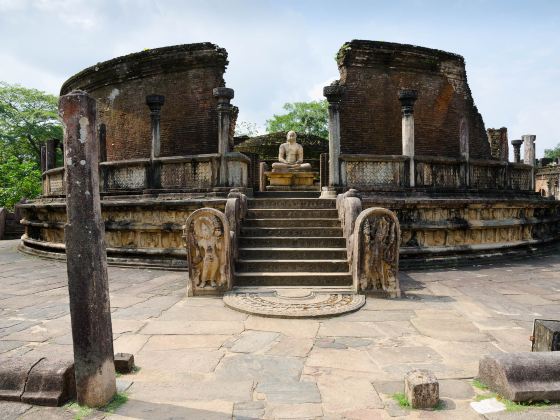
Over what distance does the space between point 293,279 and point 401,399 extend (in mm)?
3559

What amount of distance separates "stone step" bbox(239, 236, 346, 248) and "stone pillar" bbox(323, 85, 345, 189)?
2121 millimetres

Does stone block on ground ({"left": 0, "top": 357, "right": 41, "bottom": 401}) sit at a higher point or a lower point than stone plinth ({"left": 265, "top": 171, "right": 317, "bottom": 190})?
lower

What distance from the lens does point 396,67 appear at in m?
13.9

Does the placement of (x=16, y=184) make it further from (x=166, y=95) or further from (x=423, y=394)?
(x=423, y=394)

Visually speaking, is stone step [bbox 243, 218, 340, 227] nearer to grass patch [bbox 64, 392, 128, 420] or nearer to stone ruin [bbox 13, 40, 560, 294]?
stone ruin [bbox 13, 40, 560, 294]

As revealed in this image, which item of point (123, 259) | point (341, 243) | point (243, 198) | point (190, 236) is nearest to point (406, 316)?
point (341, 243)

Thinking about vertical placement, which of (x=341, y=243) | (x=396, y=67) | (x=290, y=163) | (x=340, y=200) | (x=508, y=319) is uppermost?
(x=396, y=67)

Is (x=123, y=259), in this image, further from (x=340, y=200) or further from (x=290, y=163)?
(x=290, y=163)

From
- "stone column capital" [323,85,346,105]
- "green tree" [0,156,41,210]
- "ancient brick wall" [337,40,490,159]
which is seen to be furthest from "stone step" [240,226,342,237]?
"green tree" [0,156,41,210]

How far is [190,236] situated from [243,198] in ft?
7.58

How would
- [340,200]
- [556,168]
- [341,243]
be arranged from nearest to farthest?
[341,243] → [340,200] → [556,168]

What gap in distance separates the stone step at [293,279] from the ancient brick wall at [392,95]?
8.21 meters

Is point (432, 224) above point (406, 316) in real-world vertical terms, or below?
above

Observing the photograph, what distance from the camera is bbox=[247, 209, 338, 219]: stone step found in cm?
812
